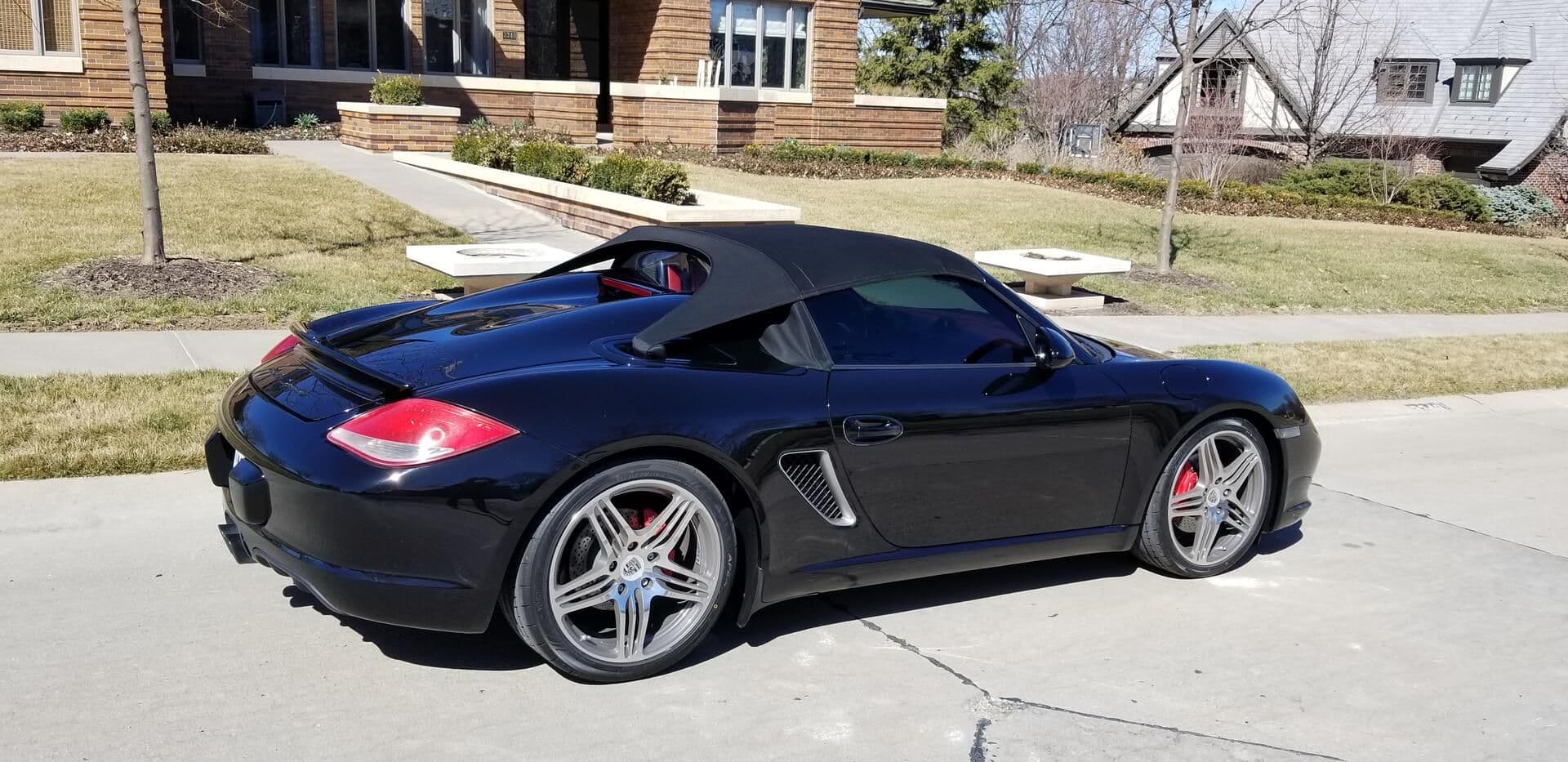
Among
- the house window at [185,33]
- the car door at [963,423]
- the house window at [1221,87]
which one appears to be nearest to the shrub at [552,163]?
the house window at [185,33]

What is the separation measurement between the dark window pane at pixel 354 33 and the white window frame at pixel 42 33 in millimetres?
5670

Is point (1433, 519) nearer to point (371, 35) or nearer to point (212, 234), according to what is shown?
point (212, 234)

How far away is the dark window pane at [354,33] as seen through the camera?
85.1 ft

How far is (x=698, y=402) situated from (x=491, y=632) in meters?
1.13

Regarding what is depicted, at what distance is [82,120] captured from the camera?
762 inches

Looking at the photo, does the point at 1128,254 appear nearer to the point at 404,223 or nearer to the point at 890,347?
the point at 404,223

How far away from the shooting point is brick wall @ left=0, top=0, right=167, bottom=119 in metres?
20.3

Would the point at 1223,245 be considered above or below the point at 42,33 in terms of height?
below

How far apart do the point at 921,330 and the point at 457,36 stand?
24.5m

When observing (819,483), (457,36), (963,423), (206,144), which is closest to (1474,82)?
(457,36)

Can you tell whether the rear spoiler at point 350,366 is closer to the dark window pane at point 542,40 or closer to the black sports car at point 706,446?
the black sports car at point 706,446

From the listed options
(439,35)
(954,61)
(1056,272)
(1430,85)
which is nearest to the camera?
(1056,272)

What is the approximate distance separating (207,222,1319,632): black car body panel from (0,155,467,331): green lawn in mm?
5150

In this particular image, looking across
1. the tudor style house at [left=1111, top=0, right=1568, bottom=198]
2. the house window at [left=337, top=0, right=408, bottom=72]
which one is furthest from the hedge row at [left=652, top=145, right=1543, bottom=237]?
the tudor style house at [left=1111, top=0, right=1568, bottom=198]
